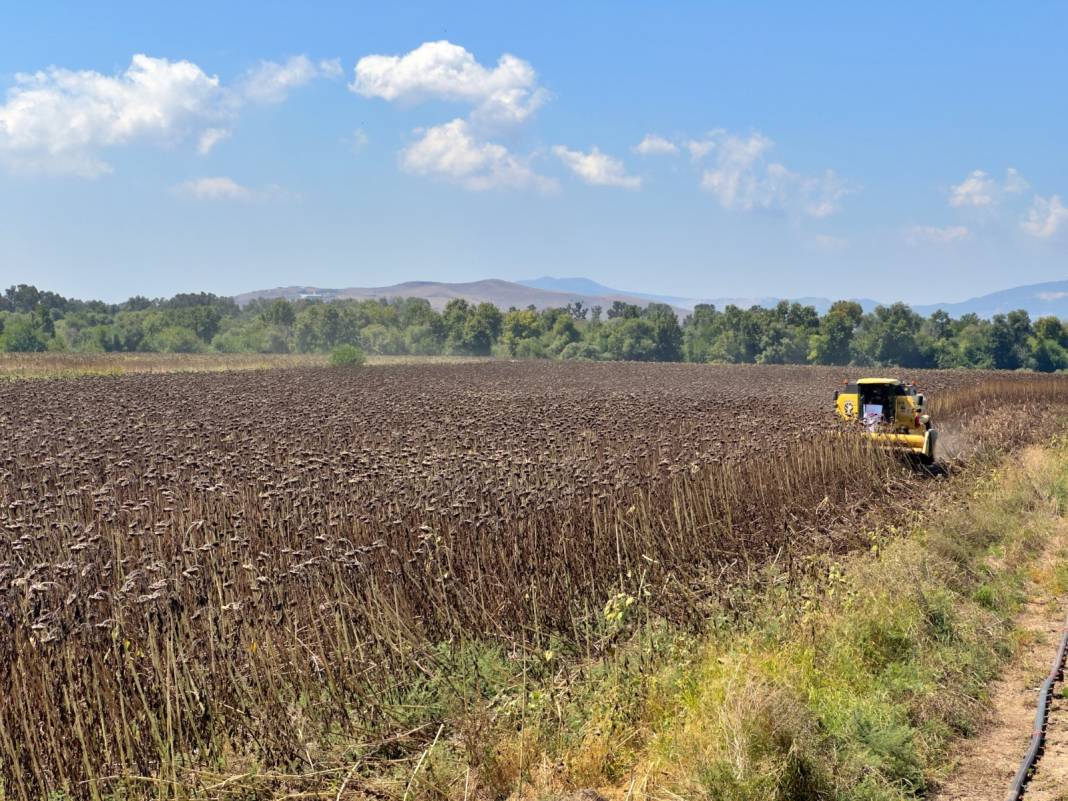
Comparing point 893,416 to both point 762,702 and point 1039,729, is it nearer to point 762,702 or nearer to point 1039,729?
point 1039,729

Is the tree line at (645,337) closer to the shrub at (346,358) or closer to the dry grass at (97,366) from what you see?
the dry grass at (97,366)

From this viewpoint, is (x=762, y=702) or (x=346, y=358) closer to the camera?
(x=762, y=702)

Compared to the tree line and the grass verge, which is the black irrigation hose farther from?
the tree line

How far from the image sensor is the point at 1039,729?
27.7ft

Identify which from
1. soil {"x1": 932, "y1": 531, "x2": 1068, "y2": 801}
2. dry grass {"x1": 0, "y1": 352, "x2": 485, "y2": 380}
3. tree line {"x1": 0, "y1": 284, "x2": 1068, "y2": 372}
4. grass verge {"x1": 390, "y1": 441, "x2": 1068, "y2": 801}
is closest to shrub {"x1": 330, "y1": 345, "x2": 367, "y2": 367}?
dry grass {"x1": 0, "y1": 352, "x2": 485, "y2": 380}

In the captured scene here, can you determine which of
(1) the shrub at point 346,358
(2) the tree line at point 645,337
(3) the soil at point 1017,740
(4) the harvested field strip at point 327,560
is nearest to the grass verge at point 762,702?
(3) the soil at point 1017,740

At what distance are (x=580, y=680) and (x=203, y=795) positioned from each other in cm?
332

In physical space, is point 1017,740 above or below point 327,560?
below

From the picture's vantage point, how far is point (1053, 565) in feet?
45.5

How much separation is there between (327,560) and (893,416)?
16.5 metres

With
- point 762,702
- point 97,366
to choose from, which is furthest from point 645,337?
point 762,702

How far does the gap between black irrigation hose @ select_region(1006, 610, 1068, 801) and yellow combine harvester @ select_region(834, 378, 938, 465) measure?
1065 cm

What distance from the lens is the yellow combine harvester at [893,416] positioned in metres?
21.0

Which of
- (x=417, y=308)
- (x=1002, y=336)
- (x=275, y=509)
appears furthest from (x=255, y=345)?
(x=275, y=509)
